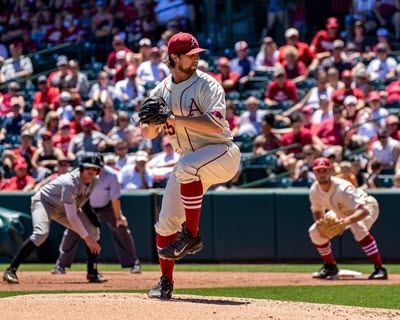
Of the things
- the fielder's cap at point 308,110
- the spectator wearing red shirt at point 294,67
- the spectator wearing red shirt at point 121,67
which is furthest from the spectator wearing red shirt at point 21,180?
the spectator wearing red shirt at point 294,67

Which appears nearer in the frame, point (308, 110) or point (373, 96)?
point (373, 96)

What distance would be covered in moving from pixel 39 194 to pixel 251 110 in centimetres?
555

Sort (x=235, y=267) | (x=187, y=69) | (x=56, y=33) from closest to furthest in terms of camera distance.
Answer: (x=187, y=69), (x=235, y=267), (x=56, y=33)

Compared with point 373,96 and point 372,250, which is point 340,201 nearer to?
point 372,250

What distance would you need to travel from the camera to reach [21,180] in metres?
16.0

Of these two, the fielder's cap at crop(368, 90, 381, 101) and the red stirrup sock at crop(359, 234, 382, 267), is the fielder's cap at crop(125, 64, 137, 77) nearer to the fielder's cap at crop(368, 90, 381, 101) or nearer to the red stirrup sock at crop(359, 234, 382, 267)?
the fielder's cap at crop(368, 90, 381, 101)

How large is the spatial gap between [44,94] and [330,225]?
8.60 metres

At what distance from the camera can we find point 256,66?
18.4 meters

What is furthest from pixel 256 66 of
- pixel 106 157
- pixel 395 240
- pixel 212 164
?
pixel 212 164

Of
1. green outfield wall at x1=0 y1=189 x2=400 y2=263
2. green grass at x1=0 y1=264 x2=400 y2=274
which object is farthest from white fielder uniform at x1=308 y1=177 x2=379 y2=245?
green outfield wall at x1=0 y1=189 x2=400 y2=263

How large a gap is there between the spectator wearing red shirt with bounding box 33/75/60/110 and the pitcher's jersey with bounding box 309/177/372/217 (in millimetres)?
8157

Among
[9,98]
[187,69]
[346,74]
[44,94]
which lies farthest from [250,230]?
[187,69]

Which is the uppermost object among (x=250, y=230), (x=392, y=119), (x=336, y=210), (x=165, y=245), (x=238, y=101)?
(x=238, y=101)

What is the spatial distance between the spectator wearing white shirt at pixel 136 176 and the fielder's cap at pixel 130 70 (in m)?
2.80
